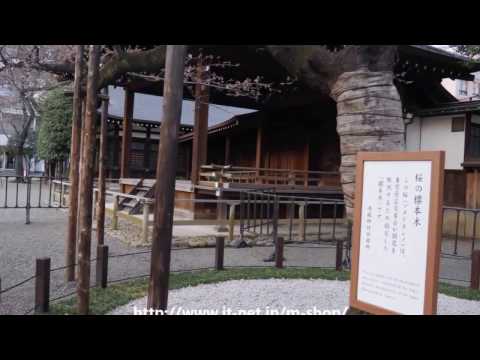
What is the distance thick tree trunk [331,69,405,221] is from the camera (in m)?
4.11

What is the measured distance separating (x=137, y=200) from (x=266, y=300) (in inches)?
258

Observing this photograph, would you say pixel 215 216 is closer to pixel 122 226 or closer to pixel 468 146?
pixel 122 226

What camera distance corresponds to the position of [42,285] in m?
3.74

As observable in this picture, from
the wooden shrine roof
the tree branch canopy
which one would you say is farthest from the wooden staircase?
the tree branch canopy

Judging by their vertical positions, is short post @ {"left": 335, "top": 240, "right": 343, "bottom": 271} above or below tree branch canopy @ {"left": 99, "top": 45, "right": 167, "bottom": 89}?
below

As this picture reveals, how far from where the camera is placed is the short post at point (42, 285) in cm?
374

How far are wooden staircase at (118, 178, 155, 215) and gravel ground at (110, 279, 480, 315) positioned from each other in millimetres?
5541

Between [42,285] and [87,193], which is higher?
[87,193]

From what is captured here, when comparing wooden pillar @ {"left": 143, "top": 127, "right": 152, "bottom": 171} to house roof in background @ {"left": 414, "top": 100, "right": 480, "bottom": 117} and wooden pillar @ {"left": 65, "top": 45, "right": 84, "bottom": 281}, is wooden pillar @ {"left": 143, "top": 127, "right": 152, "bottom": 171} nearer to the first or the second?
house roof in background @ {"left": 414, "top": 100, "right": 480, "bottom": 117}

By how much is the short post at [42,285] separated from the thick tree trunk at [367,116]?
312 centimetres

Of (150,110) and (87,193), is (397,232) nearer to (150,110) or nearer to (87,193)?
(87,193)

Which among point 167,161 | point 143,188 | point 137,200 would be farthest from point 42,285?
point 143,188

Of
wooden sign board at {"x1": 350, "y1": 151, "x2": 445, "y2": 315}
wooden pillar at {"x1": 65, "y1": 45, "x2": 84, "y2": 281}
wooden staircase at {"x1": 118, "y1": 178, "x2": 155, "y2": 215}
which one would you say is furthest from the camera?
wooden staircase at {"x1": 118, "y1": 178, "x2": 155, "y2": 215}

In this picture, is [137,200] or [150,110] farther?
[150,110]
